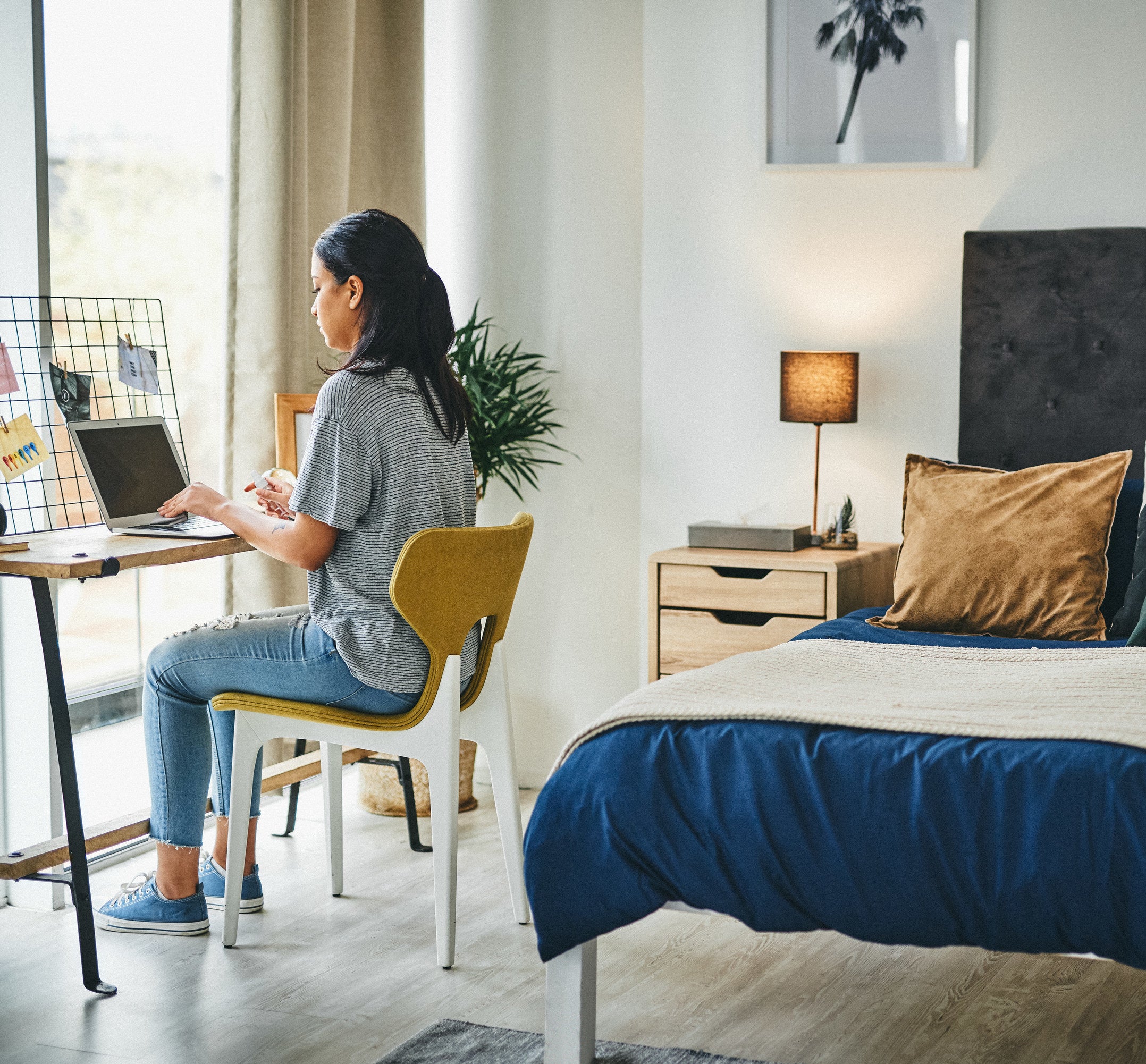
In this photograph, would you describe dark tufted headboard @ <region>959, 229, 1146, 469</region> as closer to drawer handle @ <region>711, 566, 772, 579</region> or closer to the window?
drawer handle @ <region>711, 566, 772, 579</region>

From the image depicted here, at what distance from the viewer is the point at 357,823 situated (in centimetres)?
353

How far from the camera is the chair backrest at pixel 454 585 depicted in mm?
2430

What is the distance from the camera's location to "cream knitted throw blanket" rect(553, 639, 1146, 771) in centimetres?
193

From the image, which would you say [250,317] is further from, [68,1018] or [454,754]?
[68,1018]

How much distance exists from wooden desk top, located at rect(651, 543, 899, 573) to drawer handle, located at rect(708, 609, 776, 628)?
0.39 feet

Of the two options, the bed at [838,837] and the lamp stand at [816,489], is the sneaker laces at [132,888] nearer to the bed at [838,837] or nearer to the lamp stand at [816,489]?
the bed at [838,837]

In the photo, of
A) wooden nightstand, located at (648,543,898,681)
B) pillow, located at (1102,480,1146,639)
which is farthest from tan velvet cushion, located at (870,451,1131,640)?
wooden nightstand, located at (648,543,898,681)

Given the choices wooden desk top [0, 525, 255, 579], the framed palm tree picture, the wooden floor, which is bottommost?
→ the wooden floor

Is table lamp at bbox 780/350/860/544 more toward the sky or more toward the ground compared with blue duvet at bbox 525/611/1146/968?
more toward the sky

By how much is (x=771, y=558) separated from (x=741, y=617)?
21 centimetres

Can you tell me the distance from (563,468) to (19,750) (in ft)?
5.61

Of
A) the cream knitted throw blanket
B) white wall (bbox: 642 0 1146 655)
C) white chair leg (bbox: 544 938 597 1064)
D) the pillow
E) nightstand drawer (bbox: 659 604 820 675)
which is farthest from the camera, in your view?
white wall (bbox: 642 0 1146 655)

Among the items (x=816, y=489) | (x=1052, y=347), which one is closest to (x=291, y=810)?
(x=816, y=489)

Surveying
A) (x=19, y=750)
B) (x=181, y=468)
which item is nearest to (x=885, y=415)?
(x=181, y=468)
